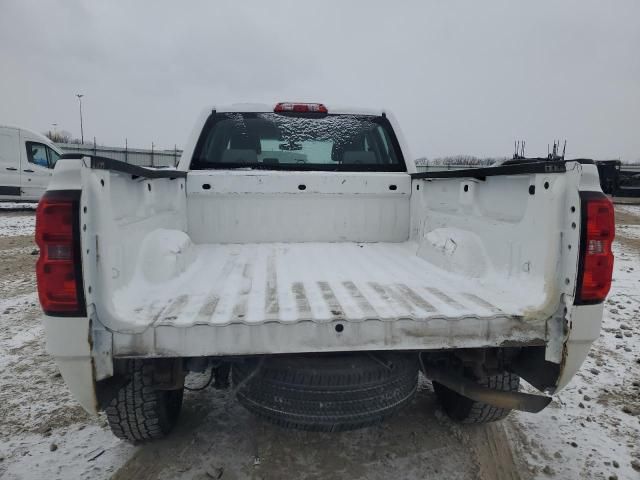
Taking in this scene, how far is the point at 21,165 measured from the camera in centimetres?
1393

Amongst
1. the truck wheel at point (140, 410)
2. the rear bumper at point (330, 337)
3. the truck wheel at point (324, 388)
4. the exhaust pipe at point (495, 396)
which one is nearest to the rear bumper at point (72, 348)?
the rear bumper at point (330, 337)

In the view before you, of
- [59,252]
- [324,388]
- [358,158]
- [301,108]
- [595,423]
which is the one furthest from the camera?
[358,158]

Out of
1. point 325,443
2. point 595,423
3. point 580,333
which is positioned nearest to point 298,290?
point 325,443

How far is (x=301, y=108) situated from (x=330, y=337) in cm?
261

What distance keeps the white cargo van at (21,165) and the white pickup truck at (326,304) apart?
45.3ft

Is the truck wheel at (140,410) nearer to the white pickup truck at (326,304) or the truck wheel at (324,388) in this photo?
the white pickup truck at (326,304)

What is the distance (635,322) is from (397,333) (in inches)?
171

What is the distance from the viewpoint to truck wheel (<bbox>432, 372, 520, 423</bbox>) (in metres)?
2.60

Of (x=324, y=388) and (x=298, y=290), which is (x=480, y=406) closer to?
(x=324, y=388)

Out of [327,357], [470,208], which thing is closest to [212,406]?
[327,357]

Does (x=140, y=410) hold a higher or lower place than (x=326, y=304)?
lower

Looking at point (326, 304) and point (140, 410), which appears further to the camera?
point (140, 410)

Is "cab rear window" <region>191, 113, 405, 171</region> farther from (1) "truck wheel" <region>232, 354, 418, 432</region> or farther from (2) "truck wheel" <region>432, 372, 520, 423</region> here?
(1) "truck wheel" <region>232, 354, 418, 432</region>

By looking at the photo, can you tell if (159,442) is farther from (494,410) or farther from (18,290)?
(18,290)
